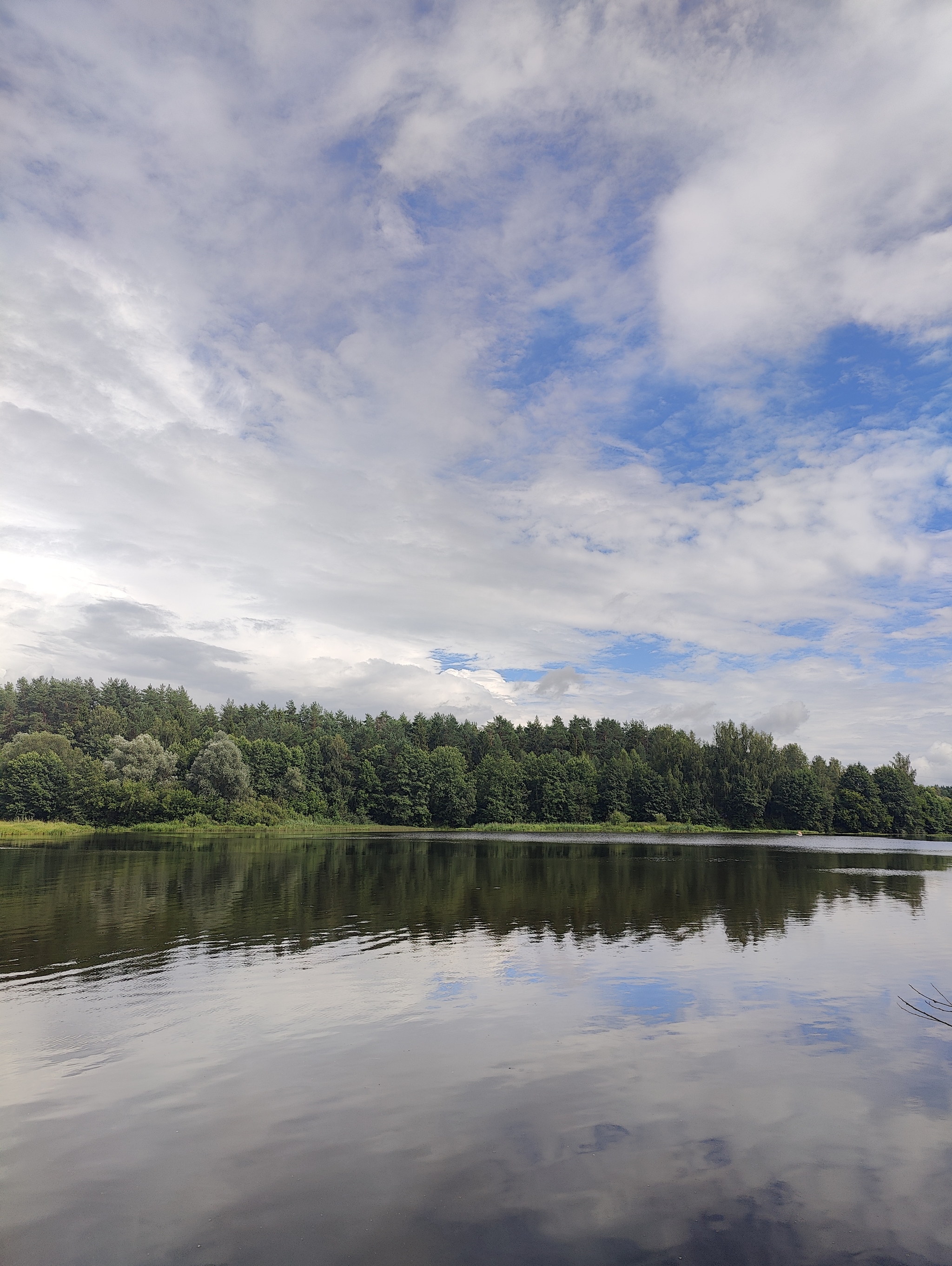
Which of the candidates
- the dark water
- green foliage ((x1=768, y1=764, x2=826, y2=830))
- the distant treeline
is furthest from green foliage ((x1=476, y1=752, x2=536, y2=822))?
the dark water

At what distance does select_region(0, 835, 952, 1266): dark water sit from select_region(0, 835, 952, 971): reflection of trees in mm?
482

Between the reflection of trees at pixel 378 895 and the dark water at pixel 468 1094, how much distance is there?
1.58ft

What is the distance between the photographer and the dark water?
829 centimetres

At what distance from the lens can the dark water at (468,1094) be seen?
8289 millimetres

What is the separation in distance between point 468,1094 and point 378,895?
87.5 ft

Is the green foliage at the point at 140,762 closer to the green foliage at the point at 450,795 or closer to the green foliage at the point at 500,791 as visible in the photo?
the green foliage at the point at 450,795

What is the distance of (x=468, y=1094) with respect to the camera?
12.2 m

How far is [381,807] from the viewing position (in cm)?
14738

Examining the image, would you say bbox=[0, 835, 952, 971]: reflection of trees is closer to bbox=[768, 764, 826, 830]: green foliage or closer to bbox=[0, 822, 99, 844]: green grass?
bbox=[0, 822, 99, 844]: green grass

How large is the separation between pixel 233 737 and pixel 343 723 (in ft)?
126

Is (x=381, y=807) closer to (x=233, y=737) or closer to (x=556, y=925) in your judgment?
(x=233, y=737)

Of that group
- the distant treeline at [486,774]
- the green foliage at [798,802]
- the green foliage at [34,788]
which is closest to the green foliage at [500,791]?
the distant treeline at [486,774]

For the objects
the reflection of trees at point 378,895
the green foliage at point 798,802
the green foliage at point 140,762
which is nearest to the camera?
the reflection of trees at point 378,895

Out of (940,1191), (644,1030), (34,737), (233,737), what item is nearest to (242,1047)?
(644,1030)
